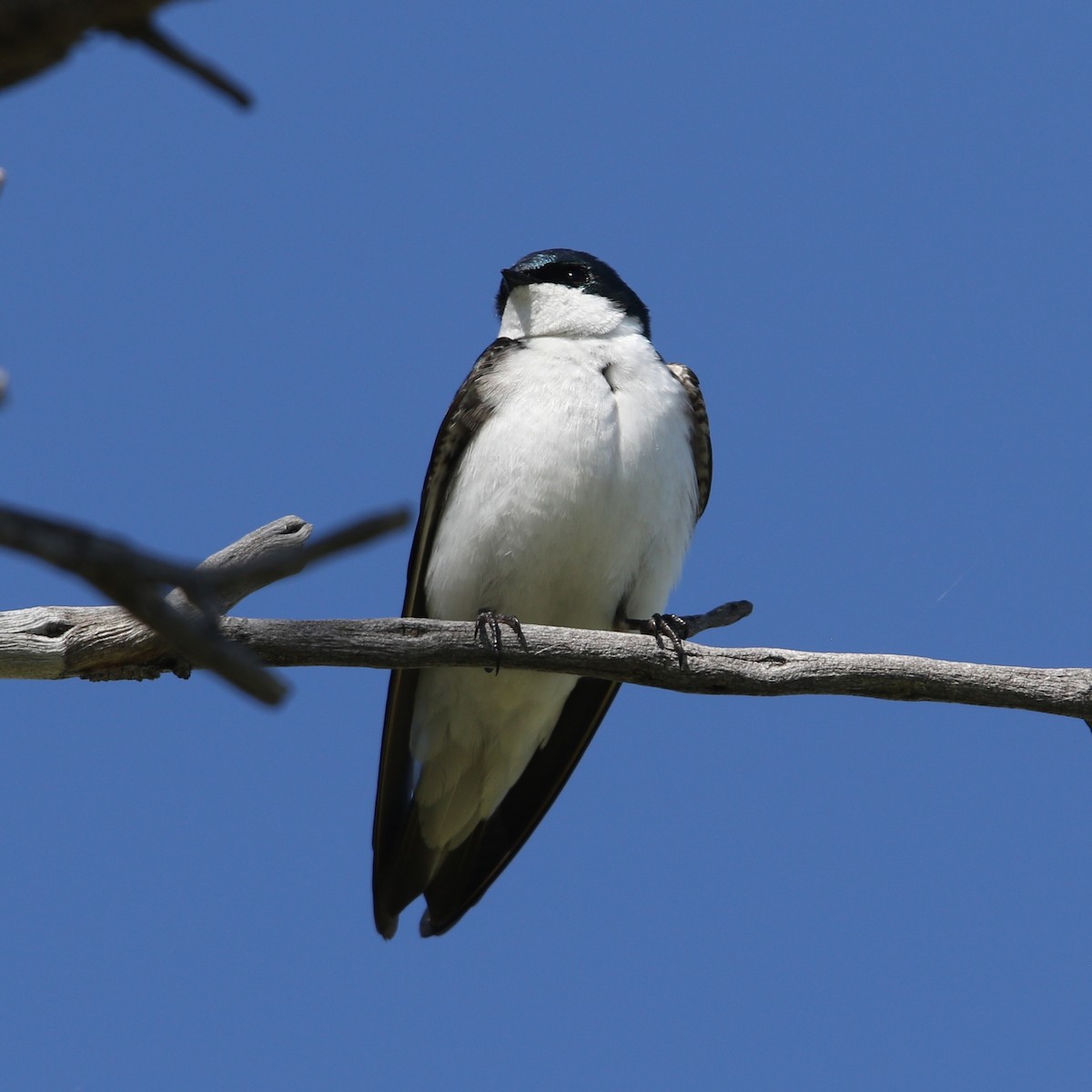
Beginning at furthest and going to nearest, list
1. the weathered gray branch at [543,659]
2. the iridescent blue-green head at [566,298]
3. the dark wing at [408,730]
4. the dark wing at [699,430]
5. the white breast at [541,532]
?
the iridescent blue-green head at [566,298]
the dark wing at [699,430]
the dark wing at [408,730]
the white breast at [541,532]
the weathered gray branch at [543,659]

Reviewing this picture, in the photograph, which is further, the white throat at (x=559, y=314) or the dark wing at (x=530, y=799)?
the white throat at (x=559, y=314)

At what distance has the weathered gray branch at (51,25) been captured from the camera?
67.4 inches

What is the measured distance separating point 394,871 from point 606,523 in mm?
1847

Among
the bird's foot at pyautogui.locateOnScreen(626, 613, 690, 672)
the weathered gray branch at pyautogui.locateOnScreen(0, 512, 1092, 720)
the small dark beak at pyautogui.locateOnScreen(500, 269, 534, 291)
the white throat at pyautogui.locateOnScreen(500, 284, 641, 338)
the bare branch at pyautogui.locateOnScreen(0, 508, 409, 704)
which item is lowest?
the bare branch at pyautogui.locateOnScreen(0, 508, 409, 704)

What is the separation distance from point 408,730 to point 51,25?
4906 millimetres

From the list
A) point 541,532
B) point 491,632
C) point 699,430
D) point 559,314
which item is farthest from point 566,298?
point 491,632

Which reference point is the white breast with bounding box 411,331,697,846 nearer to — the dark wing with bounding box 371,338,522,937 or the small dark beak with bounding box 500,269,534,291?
the dark wing with bounding box 371,338,522,937

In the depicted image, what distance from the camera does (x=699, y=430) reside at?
665 cm

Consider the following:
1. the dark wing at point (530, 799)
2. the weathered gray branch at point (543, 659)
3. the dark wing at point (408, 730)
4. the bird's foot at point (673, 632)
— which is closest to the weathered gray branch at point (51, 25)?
the weathered gray branch at point (543, 659)

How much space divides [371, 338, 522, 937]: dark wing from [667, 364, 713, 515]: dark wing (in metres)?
0.97

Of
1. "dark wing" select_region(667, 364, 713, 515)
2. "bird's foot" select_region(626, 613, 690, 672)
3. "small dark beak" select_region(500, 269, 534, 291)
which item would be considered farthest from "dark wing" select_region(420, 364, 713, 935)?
"bird's foot" select_region(626, 613, 690, 672)

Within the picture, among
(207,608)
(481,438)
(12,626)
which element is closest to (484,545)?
(481,438)

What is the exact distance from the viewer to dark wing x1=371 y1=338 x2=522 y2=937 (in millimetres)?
6211

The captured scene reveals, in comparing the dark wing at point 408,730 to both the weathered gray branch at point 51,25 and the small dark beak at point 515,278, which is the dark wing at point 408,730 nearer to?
the small dark beak at point 515,278
